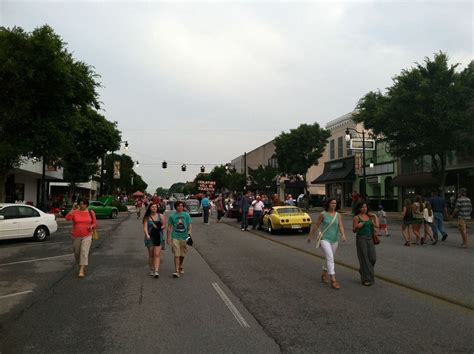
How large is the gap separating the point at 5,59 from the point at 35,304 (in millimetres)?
12408

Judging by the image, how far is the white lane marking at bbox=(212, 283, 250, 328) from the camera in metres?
6.06

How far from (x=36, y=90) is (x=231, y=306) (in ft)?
46.7

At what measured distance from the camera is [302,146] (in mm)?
51062

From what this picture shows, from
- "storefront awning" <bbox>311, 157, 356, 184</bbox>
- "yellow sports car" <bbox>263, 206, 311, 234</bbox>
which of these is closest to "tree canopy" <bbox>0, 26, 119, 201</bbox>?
Result: "yellow sports car" <bbox>263, 206, 311, 234</bbox>

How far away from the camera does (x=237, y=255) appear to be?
42.2ft

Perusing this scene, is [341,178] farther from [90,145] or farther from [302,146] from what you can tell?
[90,145]

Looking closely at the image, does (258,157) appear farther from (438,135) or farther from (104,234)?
(104,234)

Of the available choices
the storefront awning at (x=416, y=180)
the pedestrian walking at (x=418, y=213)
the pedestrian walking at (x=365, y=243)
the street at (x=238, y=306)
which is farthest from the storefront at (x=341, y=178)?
the pedestrian walking at (x=365, y=243)

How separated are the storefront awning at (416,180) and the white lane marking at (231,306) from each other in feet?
94.5

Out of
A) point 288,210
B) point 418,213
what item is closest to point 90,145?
point 288,210

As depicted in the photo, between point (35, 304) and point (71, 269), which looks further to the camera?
point (71, 269)

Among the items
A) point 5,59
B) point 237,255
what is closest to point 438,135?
point 237,255

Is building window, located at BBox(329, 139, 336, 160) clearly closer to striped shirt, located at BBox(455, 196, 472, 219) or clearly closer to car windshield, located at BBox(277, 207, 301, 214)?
car windshield, located at BBox(277, 207, 301, 214)

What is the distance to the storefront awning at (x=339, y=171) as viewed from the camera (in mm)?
47000
